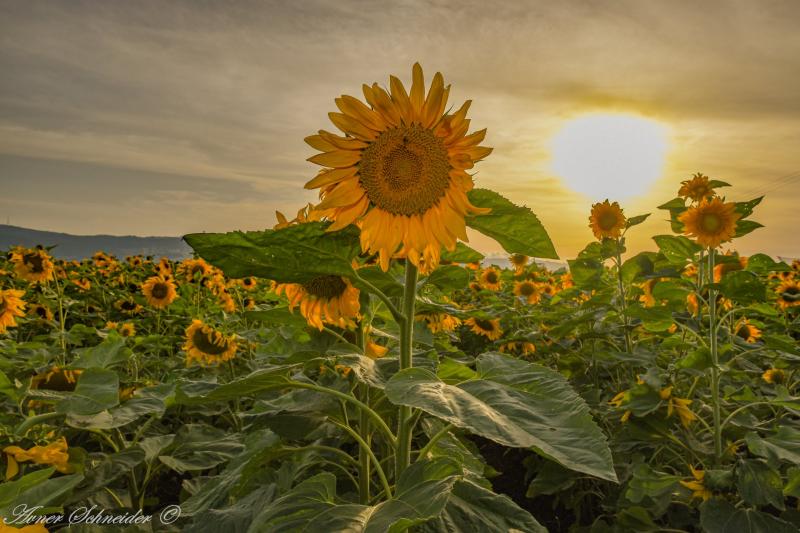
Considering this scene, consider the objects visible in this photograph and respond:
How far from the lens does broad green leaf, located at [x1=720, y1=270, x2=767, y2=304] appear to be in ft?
8.74

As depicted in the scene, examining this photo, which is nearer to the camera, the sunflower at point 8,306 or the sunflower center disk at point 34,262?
the sunflower at point 8,306

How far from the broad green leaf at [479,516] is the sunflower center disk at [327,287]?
73 cm

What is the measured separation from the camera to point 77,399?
1965 mm

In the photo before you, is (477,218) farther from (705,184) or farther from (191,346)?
(191,346)

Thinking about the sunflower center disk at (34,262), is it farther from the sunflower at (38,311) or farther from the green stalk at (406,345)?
the green stalk at (406,345)

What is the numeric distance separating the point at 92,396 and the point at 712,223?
3.34 m

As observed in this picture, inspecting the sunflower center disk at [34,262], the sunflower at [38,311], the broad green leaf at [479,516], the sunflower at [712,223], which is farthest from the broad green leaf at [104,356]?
the sunflower center disk at [34,262]

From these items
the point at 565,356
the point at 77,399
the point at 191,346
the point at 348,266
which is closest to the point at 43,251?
the point at 191,346

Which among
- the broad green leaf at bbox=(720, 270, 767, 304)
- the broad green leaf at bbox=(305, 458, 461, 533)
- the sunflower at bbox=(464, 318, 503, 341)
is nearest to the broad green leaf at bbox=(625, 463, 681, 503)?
the broad green leaf at bbox=(720, 270, 767, 304)

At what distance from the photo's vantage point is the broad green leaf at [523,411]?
0.99m

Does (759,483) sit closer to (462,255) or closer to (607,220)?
(462,255)

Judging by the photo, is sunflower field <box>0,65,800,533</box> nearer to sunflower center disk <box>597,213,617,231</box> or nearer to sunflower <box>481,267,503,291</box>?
sunflower center disk <box>597,213,617,231</box>

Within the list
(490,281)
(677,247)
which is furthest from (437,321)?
(490,281)

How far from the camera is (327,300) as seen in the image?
1817 millimetres
